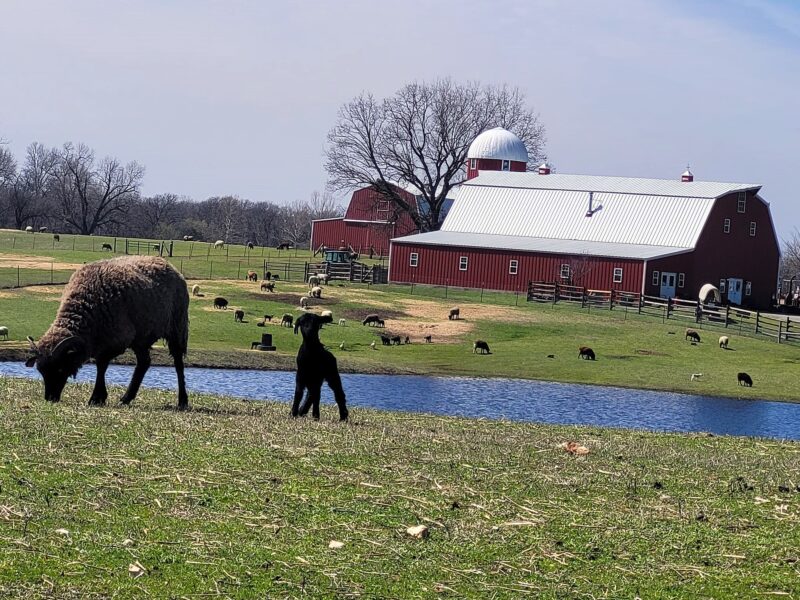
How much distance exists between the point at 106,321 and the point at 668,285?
5596 cm

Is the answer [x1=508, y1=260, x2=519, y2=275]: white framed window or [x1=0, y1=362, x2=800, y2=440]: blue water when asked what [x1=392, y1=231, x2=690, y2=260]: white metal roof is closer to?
[x1=508, y1=260, x2=519, y2=275]: white framed window

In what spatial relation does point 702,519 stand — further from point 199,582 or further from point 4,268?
point 4,268

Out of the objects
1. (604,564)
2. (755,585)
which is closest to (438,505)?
(604,564)

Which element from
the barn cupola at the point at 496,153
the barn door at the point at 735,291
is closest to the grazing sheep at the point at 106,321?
the barn door at the point at 735,291

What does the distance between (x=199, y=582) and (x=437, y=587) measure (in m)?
1.62

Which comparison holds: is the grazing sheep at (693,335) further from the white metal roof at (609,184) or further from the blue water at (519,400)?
the white metal roof at (609,184)

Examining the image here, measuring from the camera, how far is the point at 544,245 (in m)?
74.4

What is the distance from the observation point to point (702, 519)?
11156mm

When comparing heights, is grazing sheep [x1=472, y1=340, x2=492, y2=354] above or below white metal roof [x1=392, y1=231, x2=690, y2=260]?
below

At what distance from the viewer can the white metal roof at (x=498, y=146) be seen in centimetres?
9706

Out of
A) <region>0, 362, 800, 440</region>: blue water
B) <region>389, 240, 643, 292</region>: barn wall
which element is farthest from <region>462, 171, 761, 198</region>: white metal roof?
<region>0, 362, 800, 440</region>: blue water

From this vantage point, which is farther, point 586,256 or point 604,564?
point 586,256

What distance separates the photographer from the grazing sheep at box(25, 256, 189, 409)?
17219 millimetres

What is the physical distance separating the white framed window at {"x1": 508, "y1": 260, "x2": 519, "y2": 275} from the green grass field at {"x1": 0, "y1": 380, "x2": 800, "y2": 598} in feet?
191
